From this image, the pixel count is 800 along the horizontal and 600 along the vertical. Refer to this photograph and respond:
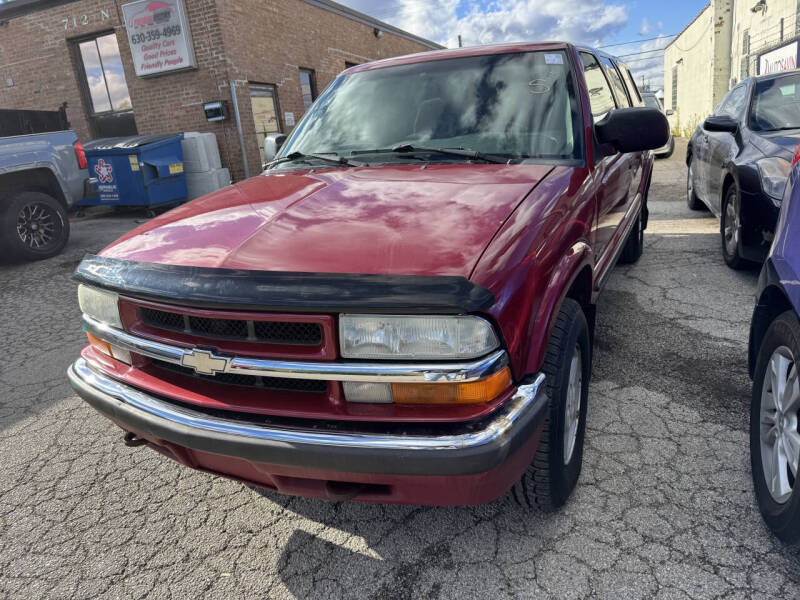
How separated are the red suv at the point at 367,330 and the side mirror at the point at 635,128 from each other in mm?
47

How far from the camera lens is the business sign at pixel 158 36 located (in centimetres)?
1123

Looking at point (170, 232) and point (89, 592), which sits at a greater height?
point (170, 232)

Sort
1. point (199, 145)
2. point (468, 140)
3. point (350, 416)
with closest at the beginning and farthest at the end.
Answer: point (350, 416)
point (468, 140)
point (199, 145)

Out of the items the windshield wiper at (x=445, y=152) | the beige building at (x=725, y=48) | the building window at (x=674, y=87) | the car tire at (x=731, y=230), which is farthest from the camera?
the building window at (x=674, y=87)

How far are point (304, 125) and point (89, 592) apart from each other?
252 cm

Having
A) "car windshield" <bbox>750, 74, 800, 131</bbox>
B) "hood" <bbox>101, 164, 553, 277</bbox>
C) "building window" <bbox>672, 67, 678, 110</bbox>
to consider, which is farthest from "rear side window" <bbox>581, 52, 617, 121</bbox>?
"building window" <bbox>672, 67, 678, 110</bbox>

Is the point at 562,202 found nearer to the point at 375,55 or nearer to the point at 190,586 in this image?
the point at 190,586

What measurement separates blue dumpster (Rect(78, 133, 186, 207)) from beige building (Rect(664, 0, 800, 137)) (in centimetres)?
1191

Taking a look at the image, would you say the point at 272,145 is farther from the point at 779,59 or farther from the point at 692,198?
the point at 779,59

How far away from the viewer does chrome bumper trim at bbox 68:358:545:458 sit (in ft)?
5.18

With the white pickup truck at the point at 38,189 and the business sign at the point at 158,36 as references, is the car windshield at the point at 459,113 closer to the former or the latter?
the white pickup truck at the point at 38,189

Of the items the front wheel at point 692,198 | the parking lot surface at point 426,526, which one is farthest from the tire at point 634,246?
the front wheel at point 692,198

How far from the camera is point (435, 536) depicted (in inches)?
85.3

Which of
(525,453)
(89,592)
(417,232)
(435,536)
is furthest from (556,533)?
(89,592)
